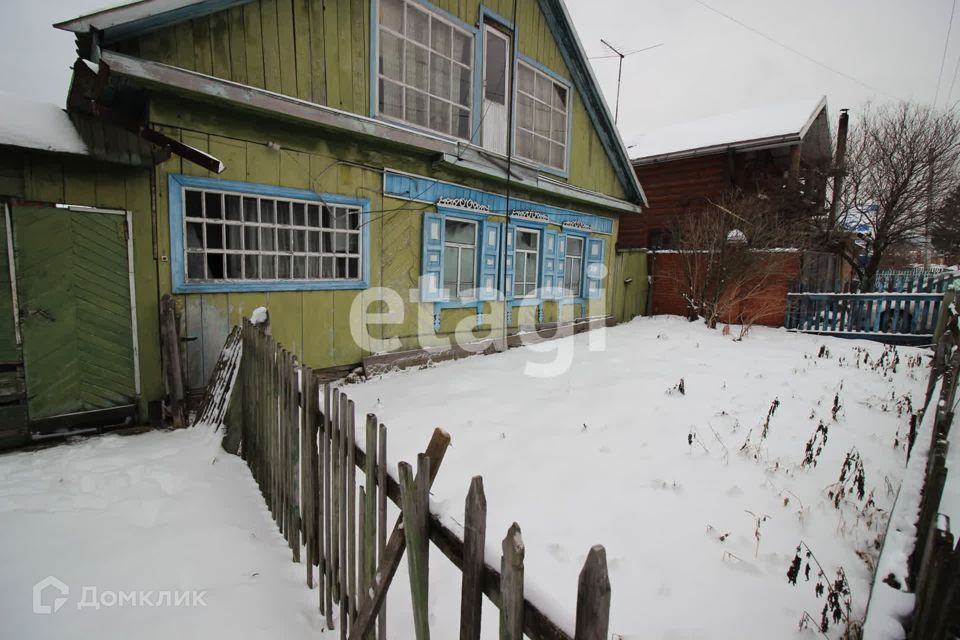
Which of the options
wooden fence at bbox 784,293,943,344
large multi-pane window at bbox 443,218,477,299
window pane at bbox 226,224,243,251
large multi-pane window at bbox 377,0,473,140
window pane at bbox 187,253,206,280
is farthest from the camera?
wooden fence at bbox 784,293,943,344

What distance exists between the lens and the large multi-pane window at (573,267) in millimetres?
10234

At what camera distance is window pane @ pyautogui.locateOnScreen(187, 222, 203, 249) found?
4.67 m

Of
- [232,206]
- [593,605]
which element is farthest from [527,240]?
[593,605]

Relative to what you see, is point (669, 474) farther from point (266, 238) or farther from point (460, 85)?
point (460, 85)

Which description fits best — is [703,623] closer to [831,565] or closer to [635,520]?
[635,520]

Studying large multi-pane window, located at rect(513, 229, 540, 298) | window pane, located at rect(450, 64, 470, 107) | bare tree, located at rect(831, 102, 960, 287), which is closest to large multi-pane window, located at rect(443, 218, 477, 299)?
large multi-pane window, located at rect(513, 229, 540, 298)

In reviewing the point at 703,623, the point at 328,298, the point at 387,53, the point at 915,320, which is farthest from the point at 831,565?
the point at 915,320

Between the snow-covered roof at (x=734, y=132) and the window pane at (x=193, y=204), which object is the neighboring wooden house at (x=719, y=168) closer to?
the snow-covered roof at (x=734, y=132)

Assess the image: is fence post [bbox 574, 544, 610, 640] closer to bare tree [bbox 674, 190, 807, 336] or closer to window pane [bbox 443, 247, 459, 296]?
window pane [bbox 443, 247, 459, 296]

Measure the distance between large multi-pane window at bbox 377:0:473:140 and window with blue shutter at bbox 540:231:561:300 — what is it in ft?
9.87

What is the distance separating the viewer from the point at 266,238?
5230 mm

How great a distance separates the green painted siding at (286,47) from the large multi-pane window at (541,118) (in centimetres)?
222

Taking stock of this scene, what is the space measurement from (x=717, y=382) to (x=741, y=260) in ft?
17.7

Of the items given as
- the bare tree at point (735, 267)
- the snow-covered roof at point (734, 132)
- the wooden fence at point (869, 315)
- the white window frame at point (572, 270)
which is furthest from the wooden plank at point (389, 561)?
the snow-covered roof at point (734, 132)
